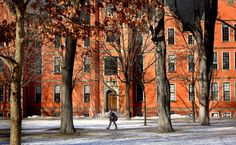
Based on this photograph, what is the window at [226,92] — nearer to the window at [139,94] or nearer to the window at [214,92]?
the window at [214,92]

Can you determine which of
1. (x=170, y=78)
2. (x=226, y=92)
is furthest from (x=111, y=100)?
(x=226, y=92)

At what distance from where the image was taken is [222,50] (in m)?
46.0

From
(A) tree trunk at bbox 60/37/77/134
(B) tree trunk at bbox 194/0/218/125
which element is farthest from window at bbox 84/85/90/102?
(A) tree trunk at bbox 60/37/77/134

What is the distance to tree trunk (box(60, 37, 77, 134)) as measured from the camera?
20.3 metres

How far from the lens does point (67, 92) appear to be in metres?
20.8

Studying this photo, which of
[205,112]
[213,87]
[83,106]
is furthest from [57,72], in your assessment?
[205,112]

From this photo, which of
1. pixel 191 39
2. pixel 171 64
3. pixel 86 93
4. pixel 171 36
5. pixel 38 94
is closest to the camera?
pixel 191 39

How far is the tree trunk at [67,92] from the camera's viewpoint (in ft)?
66.7

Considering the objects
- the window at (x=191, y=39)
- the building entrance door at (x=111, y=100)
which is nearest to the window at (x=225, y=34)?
the window at (x=191, y=39)

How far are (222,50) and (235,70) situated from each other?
2.64 m

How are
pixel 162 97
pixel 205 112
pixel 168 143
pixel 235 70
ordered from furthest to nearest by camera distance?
pixel 235 70 → pixel 205 112 → pixel 162 97 → pixel 168 143

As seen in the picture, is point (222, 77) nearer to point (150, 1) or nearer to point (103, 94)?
point (103, 94)

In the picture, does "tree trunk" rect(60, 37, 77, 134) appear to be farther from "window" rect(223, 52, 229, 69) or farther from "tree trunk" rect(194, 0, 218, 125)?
"window" rect(223, 52, 229, 69)

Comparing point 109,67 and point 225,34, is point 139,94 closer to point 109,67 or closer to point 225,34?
point 109,67
